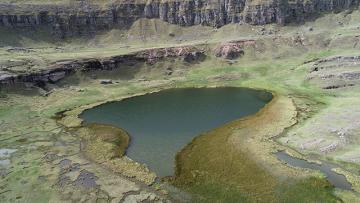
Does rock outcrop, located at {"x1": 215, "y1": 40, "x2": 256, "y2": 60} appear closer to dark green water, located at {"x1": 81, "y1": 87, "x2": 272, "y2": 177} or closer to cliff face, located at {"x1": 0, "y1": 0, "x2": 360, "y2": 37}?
cliff face, located at {"x1": 0, "y1": 0, "x2": 360, "y2": 37}

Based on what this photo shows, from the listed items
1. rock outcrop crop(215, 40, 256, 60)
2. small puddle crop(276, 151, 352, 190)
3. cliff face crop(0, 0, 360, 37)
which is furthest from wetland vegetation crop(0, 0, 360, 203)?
cliff face crop(0, 0, 360, 37)

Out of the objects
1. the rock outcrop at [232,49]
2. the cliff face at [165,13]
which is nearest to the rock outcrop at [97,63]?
the rock outcrop at [232,49]

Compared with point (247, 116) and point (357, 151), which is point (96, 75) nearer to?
point (247, 116)

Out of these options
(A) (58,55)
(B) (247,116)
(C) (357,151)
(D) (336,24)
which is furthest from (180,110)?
(D) (336,24)

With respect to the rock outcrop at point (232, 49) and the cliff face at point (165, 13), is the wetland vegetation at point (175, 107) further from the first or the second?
the cliff face at point (165, 13)

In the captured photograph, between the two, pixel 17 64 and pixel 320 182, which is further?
pixel 17 64

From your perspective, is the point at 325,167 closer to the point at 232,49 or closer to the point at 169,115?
the point at 169,115
